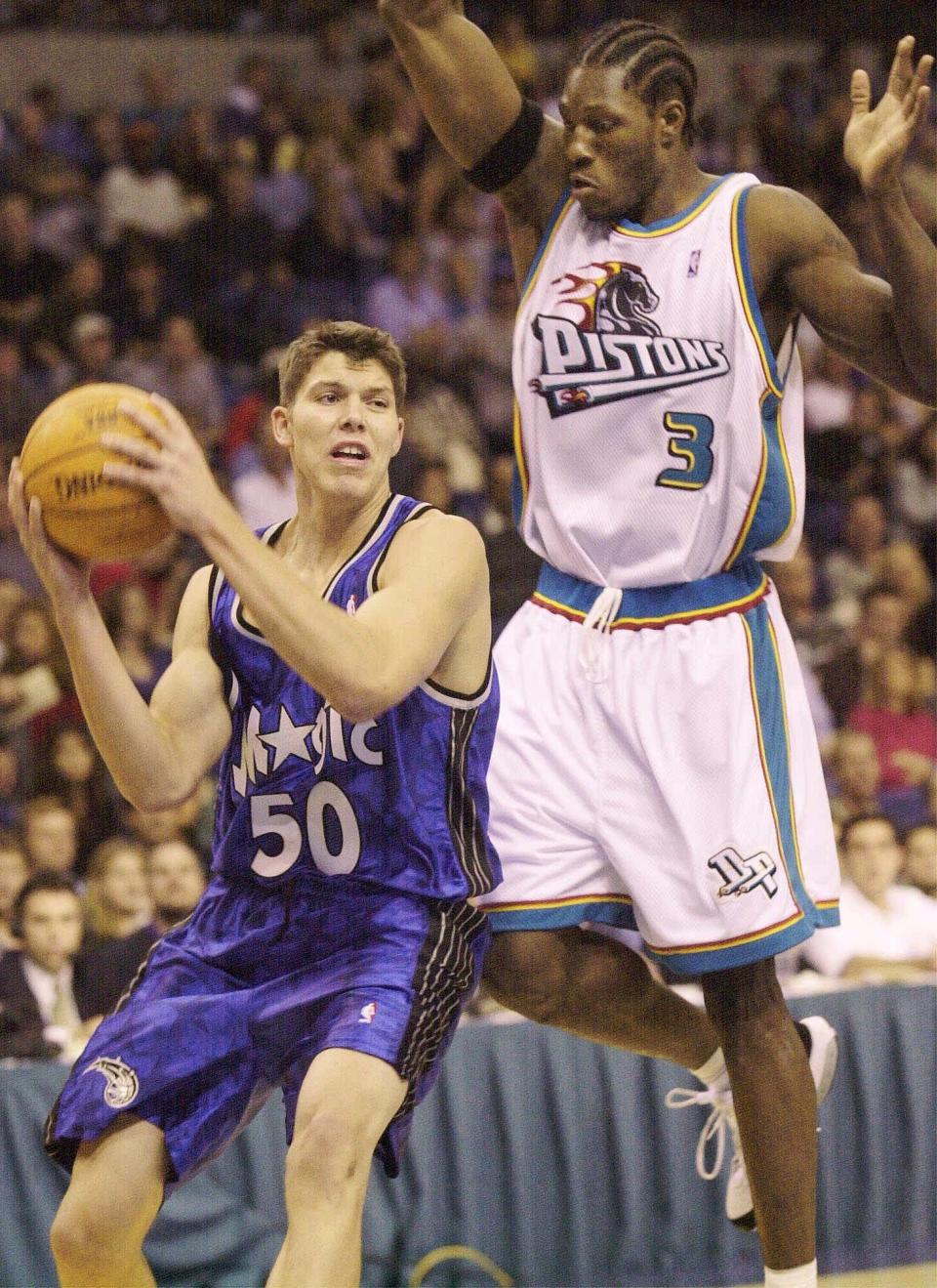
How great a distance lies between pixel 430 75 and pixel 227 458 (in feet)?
16.3

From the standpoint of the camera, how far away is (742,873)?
138 inches

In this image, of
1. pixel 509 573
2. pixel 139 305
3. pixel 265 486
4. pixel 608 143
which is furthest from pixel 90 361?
pixel 608 143

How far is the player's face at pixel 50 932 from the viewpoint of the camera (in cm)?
559

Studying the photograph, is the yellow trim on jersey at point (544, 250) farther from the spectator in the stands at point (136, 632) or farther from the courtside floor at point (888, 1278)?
the spectator in the stands at point (136, 632)

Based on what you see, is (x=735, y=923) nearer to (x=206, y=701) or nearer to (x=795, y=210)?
(x=206, y=701)

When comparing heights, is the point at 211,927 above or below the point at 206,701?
below

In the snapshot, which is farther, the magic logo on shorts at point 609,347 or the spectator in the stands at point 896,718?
the spectator in the stands at point 896,718

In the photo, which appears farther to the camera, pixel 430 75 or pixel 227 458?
pixel 227 458

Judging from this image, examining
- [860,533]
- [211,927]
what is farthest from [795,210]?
[860,533]

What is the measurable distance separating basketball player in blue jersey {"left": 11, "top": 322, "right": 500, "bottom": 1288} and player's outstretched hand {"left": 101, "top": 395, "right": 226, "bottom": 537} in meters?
0.24

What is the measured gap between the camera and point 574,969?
3652mm

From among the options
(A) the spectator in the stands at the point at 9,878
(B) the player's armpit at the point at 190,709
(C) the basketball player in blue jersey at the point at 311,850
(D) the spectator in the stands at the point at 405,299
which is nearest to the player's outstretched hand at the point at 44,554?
(C) the basketball player in blue jersey at the point at 311,850

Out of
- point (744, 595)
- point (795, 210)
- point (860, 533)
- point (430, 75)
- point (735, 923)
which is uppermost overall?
point (430, 75)

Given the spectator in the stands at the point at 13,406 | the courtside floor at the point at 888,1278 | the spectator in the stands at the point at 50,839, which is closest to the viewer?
the courtside floor at the point at 888,1278
